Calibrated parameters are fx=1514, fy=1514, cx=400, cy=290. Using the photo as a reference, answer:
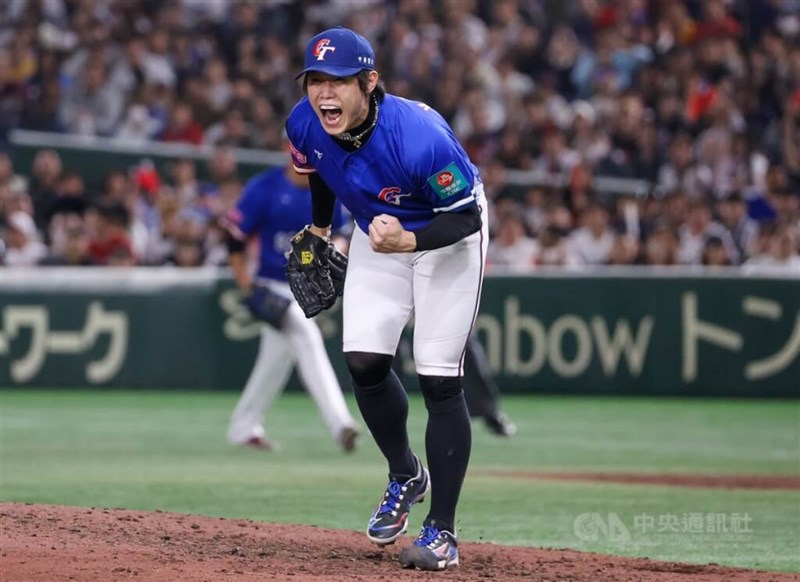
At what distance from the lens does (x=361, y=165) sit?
6.25 m

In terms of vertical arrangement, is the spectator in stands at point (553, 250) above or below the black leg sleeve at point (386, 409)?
below

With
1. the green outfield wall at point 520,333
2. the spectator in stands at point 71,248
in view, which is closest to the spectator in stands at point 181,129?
the spectator in stands at point 71,248

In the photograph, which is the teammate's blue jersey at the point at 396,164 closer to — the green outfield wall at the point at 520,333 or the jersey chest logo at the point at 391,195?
the jersey chest logo at the point at 391,195

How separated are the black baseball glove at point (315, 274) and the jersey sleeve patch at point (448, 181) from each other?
876mm

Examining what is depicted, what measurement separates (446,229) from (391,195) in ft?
1.04

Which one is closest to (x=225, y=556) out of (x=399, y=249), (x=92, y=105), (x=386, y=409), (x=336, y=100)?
(x=386, y=409)

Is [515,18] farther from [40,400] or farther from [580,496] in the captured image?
[580,496]

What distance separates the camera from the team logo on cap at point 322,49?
6031 millimetres

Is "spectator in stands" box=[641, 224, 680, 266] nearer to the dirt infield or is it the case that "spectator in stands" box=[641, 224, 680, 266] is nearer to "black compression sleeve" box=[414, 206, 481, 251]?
the dirt infield

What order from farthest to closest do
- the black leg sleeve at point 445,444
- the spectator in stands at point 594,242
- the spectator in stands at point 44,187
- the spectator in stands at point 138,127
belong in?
the spectator in stands at point 138,127 → the spectator in stands at point 44,187 → the spectator in stands at point 594,242 → the black leg sleeve at point 445,444

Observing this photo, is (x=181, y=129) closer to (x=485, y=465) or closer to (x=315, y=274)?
(x=485, y=465)

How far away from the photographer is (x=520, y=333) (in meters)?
16.0

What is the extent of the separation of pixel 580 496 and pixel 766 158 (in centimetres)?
994

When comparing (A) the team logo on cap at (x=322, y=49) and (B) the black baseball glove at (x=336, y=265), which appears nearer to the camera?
(A) the team logo on cap at (x=322, y=49)
